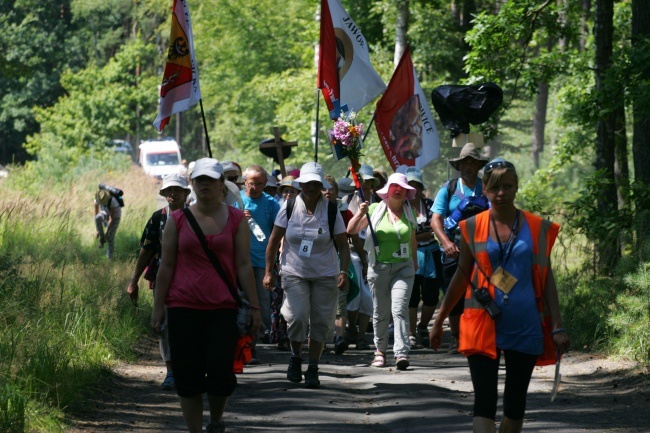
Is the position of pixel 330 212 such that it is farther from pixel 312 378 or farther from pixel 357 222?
pixel 312 378

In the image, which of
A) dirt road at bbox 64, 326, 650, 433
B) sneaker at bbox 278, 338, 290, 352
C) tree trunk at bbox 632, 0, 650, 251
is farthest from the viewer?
tree trunk at bbox 632, 0, 650, 251

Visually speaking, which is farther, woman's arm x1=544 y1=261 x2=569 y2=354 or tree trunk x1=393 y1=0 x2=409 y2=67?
tree trunk x1=393 y1=0 x2=409 y2=67

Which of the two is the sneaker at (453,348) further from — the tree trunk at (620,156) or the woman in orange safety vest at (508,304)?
the woman in orange safety vest at (508,304)

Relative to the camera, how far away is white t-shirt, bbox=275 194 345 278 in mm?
10914

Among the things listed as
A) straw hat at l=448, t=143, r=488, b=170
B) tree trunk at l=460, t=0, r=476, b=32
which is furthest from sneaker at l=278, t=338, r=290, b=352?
tree trunk at l=460, t=0, r=476, b=32

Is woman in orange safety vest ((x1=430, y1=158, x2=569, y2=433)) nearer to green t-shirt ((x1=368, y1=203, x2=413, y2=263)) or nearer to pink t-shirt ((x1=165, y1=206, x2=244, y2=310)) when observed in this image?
pink t-shirt ((x1=165, y1=206, x2=244, y2=310))

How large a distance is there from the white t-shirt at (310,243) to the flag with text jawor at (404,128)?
424 centimetres

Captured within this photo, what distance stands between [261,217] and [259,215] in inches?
1.2

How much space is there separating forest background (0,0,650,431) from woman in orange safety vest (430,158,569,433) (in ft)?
9.83

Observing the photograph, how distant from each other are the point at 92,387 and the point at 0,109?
55.7 meters

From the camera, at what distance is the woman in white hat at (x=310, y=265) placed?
1091cm

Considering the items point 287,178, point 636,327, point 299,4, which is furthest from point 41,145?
point 636,327

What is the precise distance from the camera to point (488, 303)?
668 centimetres

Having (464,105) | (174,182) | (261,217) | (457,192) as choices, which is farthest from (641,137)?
(174,182)
